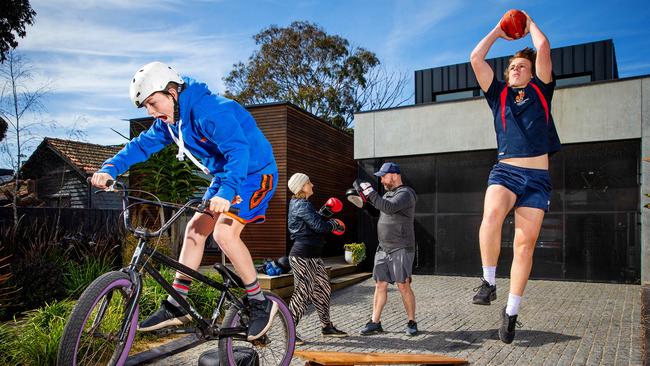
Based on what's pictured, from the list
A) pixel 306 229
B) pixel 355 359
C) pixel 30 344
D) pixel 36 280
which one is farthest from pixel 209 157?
pixel 36 280

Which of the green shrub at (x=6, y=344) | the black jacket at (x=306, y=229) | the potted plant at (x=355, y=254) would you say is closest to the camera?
the green shrub at (x=6, y=344)

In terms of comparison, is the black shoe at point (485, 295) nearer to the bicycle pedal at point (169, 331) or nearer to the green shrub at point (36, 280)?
the bicycle pedal at point (169, 331)

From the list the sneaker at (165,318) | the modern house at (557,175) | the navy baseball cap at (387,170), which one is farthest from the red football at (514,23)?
the modern house at (557,175)

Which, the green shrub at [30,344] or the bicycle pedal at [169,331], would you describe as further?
the green shrub at [30,344]

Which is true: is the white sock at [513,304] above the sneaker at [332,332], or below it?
above

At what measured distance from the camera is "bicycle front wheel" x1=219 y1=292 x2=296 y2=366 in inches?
142

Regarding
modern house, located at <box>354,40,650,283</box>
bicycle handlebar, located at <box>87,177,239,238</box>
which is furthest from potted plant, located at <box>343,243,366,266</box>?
bicycle handlebar, located at <box>87,177,239,238</box>

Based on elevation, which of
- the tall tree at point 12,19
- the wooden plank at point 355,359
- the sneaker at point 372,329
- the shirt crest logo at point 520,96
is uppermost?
the tall tree at point 12,19

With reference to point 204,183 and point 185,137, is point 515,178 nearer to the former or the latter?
point 185,137

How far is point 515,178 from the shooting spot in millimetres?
2604

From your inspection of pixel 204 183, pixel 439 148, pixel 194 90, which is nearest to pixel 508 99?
pixel 194 90

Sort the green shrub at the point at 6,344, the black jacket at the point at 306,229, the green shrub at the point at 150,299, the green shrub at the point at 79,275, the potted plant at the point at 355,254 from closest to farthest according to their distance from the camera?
the green shrub at the point at 6,344 → the green shrub at the point at 150,299 → the black jacket at the point at 306,229 → the green shrub at the point at 79,275 → the potted plant at the point at 355,254

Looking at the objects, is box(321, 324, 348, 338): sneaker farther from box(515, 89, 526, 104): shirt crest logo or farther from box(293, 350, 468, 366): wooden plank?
box(515, 89, 526, 104): shirt crest logo

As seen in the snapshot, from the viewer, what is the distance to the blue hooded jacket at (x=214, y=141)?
2879mm
